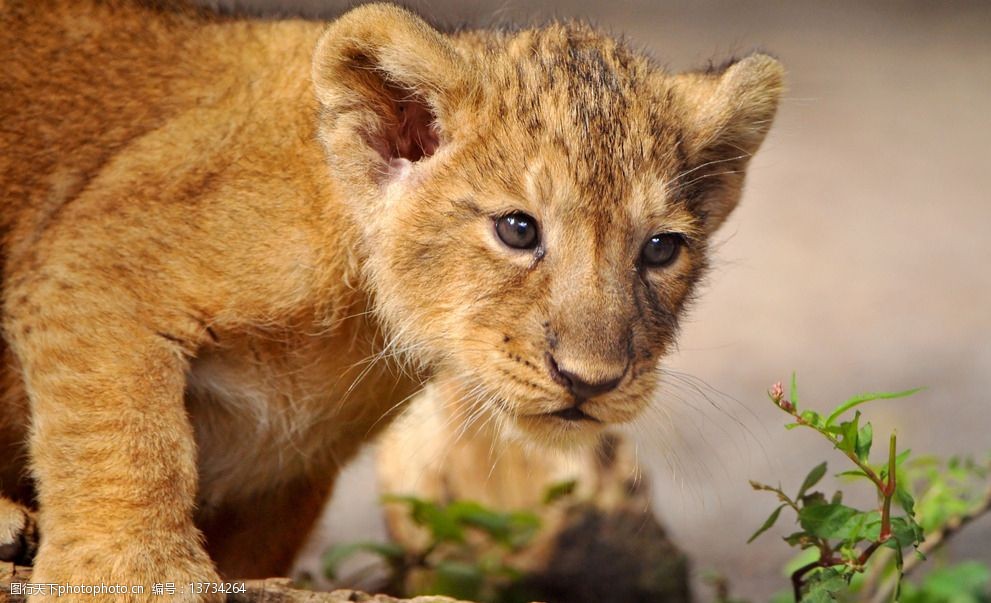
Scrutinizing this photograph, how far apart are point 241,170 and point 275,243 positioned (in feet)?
1.15

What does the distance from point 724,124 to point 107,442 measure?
8.82 ft

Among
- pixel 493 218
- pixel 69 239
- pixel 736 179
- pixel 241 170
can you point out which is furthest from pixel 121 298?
pixel 736 179

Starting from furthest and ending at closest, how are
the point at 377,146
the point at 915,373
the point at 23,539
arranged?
1. the point at 915,373
2. the point at 377,146
3. the point at 23,539

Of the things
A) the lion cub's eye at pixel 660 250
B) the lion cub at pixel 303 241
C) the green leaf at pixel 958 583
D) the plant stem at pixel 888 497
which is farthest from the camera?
the green leaf at pixel 958 583

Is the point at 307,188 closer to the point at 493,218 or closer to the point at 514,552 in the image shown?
the point at 493,218

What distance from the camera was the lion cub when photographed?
418 centimetres

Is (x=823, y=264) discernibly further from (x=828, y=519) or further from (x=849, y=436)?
(x=849, y=436)

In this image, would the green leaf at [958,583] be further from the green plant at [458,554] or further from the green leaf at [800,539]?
the green plant at [458,554]

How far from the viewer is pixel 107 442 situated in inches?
163

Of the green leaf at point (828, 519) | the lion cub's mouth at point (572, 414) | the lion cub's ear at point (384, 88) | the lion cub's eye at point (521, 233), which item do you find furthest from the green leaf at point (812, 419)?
the lion cub's ear at point (384, 88)

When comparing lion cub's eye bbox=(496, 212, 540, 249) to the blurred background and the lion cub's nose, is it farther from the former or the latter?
the blurred background

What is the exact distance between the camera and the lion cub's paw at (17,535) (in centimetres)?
421

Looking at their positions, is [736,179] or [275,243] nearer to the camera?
[275,243]

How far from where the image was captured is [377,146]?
15.1ft
